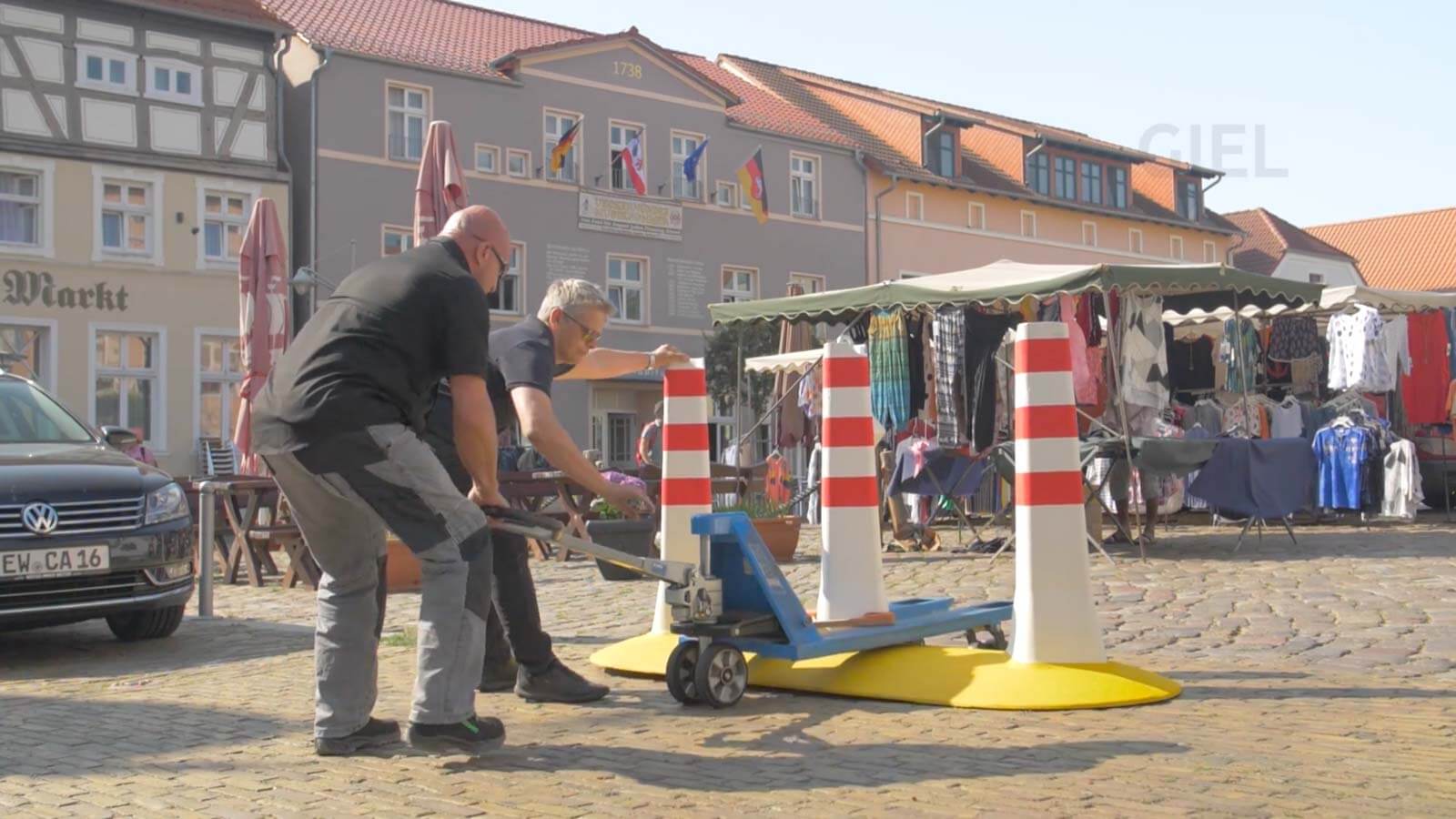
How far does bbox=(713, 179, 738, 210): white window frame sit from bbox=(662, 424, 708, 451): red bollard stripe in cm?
3658

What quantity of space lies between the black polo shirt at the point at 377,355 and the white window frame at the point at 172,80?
101ft

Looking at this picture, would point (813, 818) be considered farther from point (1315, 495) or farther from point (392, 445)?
point (1315, 495)

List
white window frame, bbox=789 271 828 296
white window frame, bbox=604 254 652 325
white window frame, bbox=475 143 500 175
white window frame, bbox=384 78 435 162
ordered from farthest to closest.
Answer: white window frame, bbox=789 271 828 296, white window frame, bbox=604 254 652 325, white window frame, bbox=475 143 500 175, white window frame, bbox=384 78 435 162

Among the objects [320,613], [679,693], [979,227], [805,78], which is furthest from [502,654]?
[805,78]

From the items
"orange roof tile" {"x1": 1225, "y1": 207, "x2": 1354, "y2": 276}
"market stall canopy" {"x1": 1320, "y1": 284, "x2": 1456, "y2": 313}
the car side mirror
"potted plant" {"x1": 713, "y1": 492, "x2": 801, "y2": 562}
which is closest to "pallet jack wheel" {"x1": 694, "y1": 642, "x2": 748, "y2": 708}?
the car side mirror

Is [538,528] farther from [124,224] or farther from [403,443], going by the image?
[124,224]

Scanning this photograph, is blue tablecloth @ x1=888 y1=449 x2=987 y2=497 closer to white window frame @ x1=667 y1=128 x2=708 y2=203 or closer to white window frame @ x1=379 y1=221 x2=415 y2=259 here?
white window frame @ x1=379 y1=221 x2=415 y2=259

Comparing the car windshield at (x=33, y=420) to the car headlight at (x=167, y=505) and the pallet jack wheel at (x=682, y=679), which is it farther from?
the pallet jack wheel at (x=682, y=679)

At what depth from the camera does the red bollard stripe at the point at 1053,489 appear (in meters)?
6.05

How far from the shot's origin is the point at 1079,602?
19.8 ft

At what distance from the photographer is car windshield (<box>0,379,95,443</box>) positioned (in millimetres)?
9695

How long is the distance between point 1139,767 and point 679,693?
76.4 inches

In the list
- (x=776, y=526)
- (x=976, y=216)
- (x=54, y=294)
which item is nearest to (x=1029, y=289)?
(x=776, y=526)

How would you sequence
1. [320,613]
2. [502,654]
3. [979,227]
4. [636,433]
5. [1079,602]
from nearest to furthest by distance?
[320,613]
[1079,602]
[502,654]
[636,433]
[979,227]
